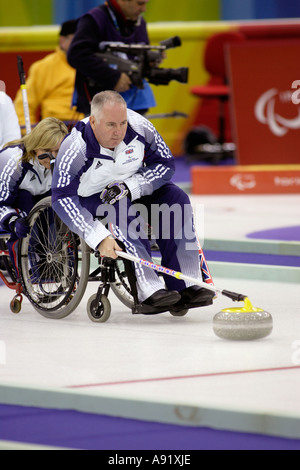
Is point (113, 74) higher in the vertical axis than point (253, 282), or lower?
higher

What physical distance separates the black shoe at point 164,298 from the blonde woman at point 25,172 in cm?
68

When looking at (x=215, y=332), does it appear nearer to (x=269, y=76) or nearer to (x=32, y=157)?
(x=32, y=157)

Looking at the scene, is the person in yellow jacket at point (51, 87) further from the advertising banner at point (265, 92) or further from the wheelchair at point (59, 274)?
the wheelchair at point (59, 274)

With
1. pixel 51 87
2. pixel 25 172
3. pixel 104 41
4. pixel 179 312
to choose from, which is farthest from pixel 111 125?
pixel 51 87

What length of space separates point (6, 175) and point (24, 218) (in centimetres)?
22

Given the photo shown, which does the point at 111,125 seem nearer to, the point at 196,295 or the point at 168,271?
the point at 168,271

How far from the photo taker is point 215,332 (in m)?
3.77

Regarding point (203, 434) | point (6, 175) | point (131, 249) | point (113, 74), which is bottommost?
point (203, 434)

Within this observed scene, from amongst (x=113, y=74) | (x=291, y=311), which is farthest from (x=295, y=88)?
(x=291, y=311)

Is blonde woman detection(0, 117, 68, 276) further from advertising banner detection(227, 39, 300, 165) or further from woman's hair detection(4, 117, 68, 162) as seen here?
advertising banner detection(227, 39, 300, 165)

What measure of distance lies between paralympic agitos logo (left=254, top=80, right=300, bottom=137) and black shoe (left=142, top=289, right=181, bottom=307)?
4350mm

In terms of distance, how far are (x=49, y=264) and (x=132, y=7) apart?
6.98 ft

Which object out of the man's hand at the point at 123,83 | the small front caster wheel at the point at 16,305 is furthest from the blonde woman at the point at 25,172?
the man's hand at the point at 123,83

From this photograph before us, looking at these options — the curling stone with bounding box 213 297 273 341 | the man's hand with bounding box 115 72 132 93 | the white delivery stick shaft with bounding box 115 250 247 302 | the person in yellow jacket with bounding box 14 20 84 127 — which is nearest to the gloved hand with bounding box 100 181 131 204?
the white delivery stick shaft with bounding box 115 250 247 302
